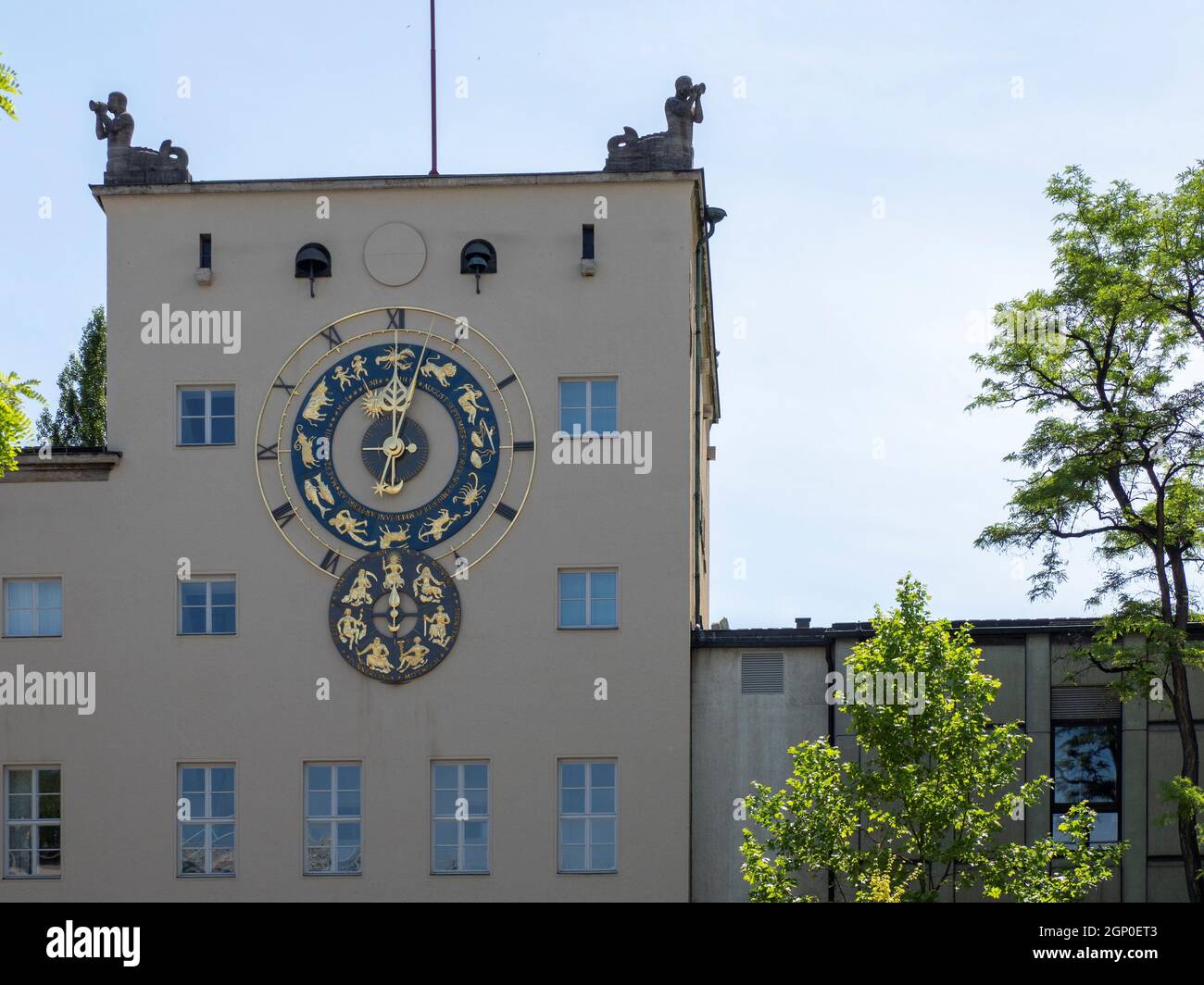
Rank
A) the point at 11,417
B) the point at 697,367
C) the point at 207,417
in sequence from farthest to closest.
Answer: the point at 697,367, the point at 207,417, the point at 11,417

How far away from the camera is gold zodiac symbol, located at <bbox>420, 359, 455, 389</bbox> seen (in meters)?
38.5

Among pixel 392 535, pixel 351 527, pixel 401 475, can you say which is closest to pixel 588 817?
pixel 392 535

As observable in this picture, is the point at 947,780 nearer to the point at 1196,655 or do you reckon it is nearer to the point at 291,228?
the point at 1196,655

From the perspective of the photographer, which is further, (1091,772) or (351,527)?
(351,527)

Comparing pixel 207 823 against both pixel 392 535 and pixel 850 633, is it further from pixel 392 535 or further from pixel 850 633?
pixel 850 633

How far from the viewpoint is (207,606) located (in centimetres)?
3859

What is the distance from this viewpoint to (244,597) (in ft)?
126

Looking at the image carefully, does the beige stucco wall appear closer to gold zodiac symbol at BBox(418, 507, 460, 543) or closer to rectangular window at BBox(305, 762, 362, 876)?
rectangular window at BBox(305, 762, 362, 876)

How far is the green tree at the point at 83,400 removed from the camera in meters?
57.8

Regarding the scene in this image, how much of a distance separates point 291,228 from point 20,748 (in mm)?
10811

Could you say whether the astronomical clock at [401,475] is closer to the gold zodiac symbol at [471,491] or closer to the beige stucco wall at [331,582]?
the gold zodiac symbol at [471,491]

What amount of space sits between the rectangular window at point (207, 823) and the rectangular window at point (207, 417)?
615cm

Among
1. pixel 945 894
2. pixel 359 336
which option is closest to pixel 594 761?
pixel 945 894

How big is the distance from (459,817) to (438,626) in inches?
135
